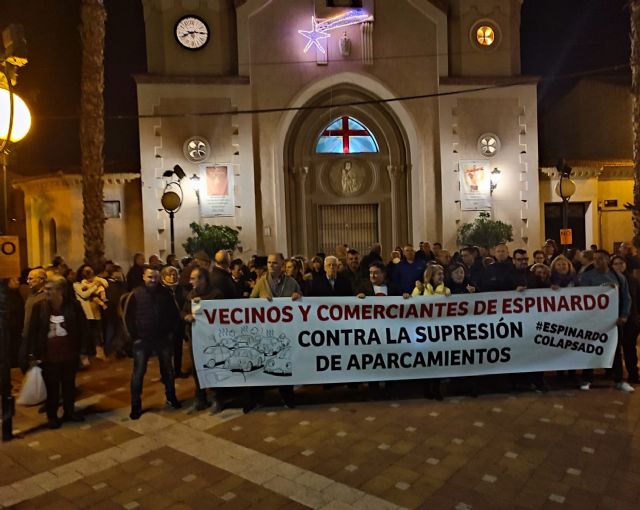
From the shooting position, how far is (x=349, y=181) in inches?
733

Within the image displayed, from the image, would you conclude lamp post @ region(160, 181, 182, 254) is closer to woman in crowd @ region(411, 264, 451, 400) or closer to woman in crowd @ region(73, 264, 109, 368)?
woman in crowd @ region(73, 264, 109, 368)

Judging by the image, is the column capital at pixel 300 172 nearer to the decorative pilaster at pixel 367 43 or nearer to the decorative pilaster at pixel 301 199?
the decorative pilaster at pixel 301 199

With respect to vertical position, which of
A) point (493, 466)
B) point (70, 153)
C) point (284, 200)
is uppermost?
point (70, 153)

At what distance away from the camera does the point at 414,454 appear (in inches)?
200

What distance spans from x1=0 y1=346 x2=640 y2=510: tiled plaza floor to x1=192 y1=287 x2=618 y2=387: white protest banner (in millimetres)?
409

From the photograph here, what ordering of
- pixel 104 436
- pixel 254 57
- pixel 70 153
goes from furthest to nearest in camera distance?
pixel 70 153, pixel 254 57, pixel 104 436

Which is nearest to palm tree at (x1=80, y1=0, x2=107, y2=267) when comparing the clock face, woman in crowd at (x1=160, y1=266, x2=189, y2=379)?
the clock face

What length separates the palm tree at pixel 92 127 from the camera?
13109mm

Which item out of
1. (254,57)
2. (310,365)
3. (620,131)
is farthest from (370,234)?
(310,365)

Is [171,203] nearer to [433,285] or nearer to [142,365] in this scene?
[142,365]

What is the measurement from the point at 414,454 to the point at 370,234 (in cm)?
1420

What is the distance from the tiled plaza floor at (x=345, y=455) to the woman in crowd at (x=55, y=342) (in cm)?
36

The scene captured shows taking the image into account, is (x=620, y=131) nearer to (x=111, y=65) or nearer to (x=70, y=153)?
(x=111, y=65)

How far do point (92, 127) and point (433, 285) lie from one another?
10164mm
